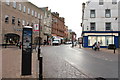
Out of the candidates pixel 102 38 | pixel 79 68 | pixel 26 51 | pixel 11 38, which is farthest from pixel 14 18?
pixel 26 51

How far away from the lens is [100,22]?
108 ft

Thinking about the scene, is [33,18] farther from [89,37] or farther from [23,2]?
[89,37]

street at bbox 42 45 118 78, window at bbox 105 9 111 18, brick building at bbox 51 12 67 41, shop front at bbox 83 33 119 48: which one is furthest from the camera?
brick building at bbox 51 12 67 41

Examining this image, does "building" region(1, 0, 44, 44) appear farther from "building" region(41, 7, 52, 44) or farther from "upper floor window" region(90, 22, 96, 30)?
"upper floor window" region(90, 22, 96, 30)

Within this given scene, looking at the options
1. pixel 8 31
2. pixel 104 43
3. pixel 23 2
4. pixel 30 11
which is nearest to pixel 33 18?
pixel 30 11

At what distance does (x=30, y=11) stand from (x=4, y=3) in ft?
43.4

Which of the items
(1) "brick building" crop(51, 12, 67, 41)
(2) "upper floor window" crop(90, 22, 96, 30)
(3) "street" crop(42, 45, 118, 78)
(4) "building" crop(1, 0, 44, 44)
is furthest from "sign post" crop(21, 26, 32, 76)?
(1) "brick building" crop(51, 12, 67, 41)

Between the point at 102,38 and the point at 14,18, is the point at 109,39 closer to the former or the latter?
the point at 102,38

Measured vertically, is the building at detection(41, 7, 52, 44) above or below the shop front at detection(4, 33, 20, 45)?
above

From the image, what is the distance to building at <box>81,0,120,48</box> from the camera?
32.7m

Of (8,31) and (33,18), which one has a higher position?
(33,18)

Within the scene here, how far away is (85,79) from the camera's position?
5.75 metres

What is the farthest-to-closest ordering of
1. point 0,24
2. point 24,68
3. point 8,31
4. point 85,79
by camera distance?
1. point 8,31
2. point 0,24
3. point 24,68
4. point 85,79

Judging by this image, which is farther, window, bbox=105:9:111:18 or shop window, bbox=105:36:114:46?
window, bbox=105:9:111:18
